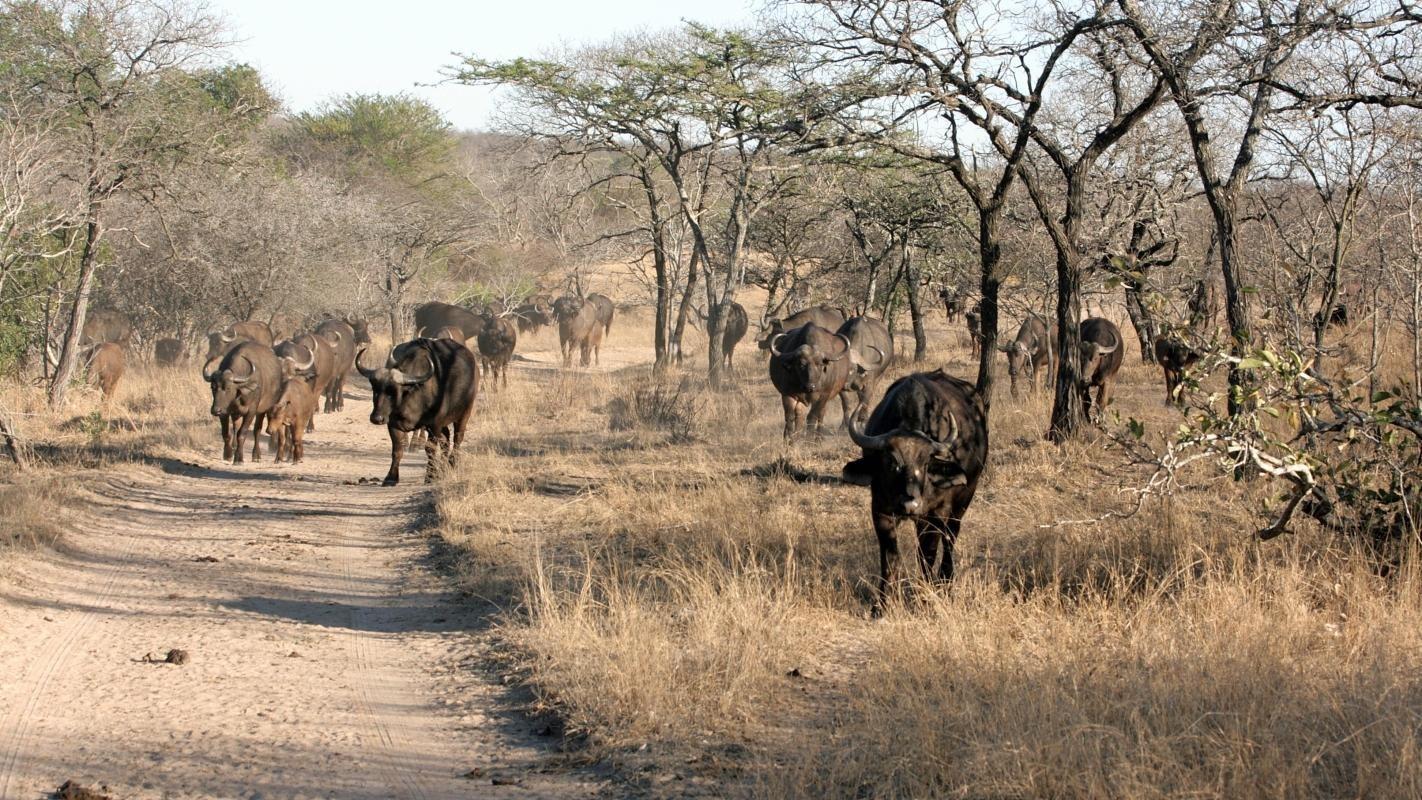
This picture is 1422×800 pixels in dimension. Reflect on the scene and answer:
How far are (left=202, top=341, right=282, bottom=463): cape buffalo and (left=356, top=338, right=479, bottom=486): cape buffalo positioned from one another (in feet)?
5.00

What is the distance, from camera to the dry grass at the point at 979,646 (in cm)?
415

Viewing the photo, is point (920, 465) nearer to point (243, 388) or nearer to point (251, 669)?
point (251, 669)

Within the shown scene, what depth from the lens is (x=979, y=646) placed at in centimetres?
545

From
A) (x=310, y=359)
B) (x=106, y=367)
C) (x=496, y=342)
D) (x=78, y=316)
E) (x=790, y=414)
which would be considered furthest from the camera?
(x=496, y=342)

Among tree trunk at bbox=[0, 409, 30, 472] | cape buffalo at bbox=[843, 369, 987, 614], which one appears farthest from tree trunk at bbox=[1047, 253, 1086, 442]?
tree trunk at bbox=[0, 409, 30, 472]

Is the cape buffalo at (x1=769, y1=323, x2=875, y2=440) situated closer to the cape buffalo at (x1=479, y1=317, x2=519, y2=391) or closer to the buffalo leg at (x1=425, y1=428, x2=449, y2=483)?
the buffalo leg at (x1=425, y1=428, x2=449, y2=483)

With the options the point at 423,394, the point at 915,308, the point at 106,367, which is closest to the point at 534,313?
the point at 915,308

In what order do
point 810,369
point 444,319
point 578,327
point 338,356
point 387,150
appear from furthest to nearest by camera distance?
1. point 387,150
2. point 578,327
3. point 444,319
4. point 338,356
5. point 810,369

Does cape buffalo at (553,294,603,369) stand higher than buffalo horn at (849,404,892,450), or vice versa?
cape buffalo at (553,294,603,369)

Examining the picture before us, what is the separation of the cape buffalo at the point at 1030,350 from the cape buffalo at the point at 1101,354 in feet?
4.12

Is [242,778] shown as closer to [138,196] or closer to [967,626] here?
[967,626]

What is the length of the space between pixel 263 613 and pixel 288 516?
11.7 feet

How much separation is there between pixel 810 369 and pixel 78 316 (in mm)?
8972

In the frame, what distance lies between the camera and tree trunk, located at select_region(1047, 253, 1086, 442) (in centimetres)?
1130
